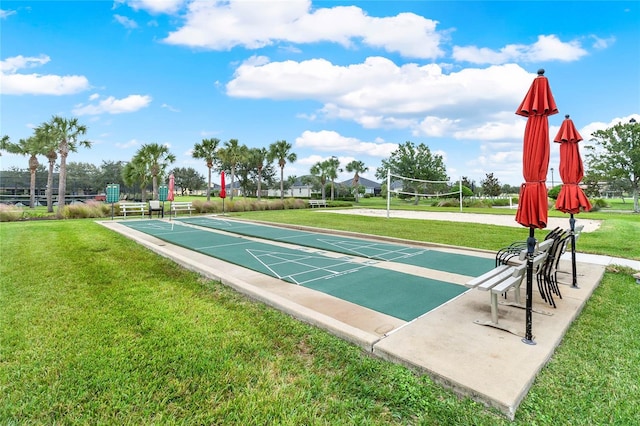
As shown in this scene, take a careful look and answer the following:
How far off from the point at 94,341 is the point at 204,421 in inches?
73.4

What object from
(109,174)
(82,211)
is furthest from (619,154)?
(109,174)

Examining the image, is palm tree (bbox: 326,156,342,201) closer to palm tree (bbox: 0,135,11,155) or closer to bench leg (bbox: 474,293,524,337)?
palm tree (bbox: 0,135,11,155)

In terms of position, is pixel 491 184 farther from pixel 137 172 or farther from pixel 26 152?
pixel 26 152

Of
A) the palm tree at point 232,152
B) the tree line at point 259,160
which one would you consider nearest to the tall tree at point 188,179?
the tree line at point 259,160

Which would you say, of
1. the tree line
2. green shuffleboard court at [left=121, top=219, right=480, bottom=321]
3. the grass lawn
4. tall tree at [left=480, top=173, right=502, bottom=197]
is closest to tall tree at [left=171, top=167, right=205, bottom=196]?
the tree line

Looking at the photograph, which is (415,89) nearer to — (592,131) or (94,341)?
(94,341)

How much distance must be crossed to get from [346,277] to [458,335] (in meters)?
2.47

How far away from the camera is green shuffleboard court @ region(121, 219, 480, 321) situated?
414 centimetres

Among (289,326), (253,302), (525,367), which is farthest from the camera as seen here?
(253,302)

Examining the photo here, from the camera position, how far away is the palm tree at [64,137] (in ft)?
70.9

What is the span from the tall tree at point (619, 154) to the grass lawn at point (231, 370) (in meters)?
32.2

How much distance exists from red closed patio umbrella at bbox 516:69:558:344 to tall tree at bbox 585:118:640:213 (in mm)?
34077

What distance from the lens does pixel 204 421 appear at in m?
2.05

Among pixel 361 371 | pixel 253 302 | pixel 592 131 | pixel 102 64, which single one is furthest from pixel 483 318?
pixel 592 131
